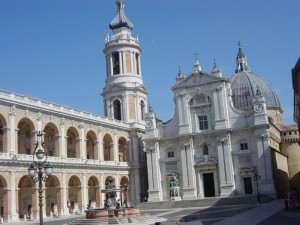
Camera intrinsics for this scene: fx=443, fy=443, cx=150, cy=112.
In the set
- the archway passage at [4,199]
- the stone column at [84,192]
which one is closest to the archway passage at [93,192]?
the stone column at [84,192]

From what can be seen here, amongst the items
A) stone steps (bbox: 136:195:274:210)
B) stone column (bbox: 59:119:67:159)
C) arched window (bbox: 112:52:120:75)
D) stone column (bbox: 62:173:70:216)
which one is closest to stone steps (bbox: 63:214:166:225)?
stone column (bbox: 62:173:70:216)

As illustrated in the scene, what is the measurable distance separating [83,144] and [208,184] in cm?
1752

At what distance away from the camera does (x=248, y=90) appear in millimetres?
75812

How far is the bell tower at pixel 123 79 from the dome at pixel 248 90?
54.6 feet

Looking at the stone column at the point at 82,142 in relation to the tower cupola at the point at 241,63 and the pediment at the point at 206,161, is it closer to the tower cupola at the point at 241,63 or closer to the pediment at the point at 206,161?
the pediment at the point at 206,161

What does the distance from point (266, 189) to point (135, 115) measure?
22.7 metres

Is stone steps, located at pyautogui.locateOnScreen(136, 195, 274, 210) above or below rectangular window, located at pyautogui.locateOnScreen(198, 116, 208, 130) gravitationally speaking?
below

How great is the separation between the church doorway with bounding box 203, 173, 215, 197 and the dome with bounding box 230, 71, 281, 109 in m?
20.1

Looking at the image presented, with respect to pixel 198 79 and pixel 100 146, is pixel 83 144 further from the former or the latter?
pixel 198 79

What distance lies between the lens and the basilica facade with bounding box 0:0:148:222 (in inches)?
1718

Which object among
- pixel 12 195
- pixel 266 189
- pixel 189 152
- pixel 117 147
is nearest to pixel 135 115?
pixel 117 147

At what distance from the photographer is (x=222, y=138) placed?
5819 centimetres

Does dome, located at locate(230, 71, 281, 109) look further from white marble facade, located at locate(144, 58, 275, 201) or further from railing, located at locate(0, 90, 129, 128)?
railing, located at locate(0, 90, 129, 128)

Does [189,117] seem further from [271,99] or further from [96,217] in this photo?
[96,217]
